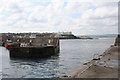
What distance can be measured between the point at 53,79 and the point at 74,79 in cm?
598

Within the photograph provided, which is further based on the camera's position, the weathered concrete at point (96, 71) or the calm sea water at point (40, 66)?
the calm sea water at point (40, 66)

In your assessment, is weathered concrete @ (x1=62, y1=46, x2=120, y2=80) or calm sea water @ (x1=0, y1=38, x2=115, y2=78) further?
calm sea water @ (x1=0, y1=38, x2=115, y2=78)

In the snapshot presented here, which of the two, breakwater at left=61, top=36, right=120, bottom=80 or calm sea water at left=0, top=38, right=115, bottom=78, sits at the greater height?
breakwater at left=61, top=36, right=120, bottom=80

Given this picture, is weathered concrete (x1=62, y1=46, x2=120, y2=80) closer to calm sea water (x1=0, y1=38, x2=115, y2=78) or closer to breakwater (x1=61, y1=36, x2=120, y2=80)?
breakwater (x1=61, y1=36, x2=120, y2=80)

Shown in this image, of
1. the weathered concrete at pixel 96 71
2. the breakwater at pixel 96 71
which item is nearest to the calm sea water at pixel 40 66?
the breakwater at pixel 96 71

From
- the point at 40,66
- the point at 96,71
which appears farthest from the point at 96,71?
the point at 40,66

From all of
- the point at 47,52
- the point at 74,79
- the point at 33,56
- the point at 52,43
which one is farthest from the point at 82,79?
Result: the point at 52,43

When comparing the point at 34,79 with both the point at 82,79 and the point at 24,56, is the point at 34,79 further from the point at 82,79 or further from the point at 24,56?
the point at 24,56

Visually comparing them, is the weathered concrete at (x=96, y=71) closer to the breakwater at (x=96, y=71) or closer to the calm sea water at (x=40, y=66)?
the breakwater at (x=96, y=71)

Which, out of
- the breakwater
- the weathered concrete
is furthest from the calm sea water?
the weathered concrete

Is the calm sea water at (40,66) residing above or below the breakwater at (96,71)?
below

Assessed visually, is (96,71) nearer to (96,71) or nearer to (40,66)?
(96,71)

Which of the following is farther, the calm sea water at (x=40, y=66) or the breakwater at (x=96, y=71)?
the calm sea water at (x=40, y=66)

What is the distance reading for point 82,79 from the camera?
7180 millimetres
